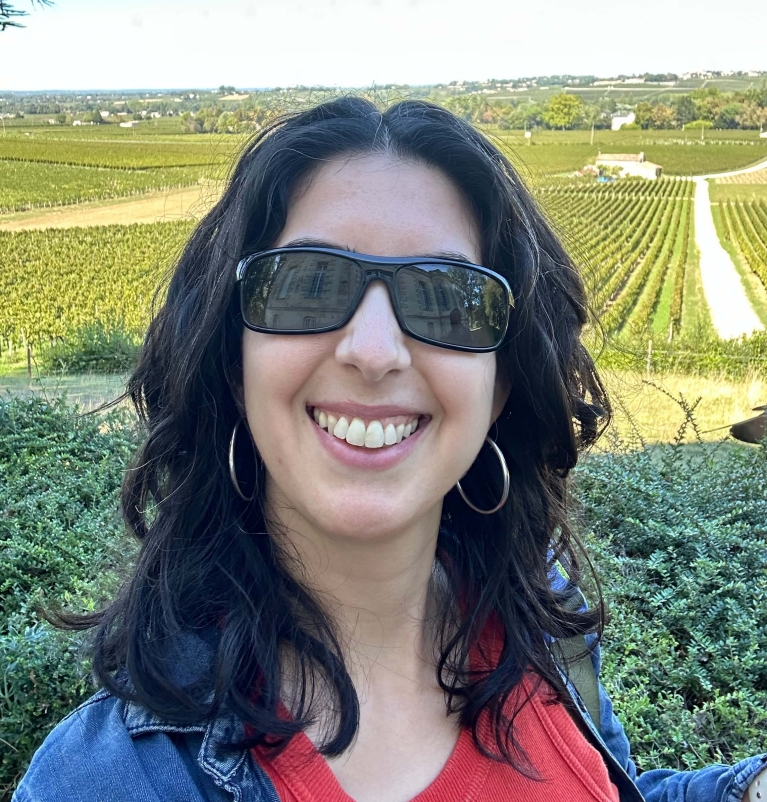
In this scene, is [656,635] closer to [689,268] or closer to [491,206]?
[491,206]

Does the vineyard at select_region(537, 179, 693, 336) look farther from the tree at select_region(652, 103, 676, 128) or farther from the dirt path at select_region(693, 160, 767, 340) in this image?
the tree at select_region(652, 103, 676, 128)

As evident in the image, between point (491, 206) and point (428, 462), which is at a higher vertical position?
point (491, 206)

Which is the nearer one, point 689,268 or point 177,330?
point 177,330

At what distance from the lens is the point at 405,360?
105 centimetres

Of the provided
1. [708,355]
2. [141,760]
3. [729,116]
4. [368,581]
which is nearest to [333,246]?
[368,581]

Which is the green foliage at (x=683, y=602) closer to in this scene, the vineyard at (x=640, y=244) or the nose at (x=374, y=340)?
the nose at (x=374, y=340)

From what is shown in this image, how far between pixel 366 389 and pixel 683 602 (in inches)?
103

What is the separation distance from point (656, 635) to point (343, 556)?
2.38 meters

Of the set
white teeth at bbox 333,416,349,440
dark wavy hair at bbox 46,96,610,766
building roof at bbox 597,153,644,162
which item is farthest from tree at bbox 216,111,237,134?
building roof at bbox 597,153,644,162

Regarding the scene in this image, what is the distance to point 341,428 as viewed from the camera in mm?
1032

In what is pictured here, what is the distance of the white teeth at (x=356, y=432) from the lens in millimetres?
1032

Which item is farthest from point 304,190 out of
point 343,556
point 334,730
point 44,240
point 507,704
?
point 44,240

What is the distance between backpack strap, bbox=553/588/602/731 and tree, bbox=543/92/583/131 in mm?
7586

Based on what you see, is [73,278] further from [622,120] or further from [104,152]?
[622,120]
